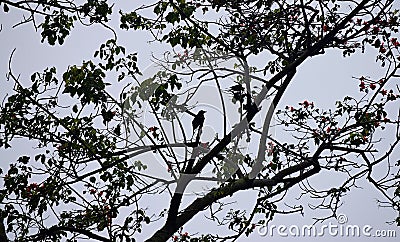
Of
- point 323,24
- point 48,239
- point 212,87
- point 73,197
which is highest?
point 323,24

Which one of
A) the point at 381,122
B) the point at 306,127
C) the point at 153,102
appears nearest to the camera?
the point at 153,102

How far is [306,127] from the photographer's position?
8.78ft

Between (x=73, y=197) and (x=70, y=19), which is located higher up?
(x=70, y=19)

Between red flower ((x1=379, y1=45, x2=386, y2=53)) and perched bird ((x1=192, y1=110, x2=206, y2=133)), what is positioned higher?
red flower ((x1=379, y1=45, x2=386, y2=53))

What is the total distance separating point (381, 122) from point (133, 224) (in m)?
1.39

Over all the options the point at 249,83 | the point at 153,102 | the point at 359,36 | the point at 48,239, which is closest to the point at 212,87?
the point at 249,83

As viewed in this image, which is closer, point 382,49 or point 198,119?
point 198,119

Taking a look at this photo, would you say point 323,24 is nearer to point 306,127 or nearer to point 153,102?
point 306,127

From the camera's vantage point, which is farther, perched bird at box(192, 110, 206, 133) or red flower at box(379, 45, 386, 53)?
red flower at box(379, 45, 386, 53)

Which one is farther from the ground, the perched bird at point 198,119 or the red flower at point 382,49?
the red flower at point 382,49

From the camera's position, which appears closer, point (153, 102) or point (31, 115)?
point (153, 102)

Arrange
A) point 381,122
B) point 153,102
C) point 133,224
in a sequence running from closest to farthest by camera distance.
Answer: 1. point 153,102
2. point 133,224
3. point 381,122

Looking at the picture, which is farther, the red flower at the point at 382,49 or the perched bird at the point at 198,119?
the red flower at the point at 382,49

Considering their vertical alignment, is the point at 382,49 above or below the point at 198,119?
above
